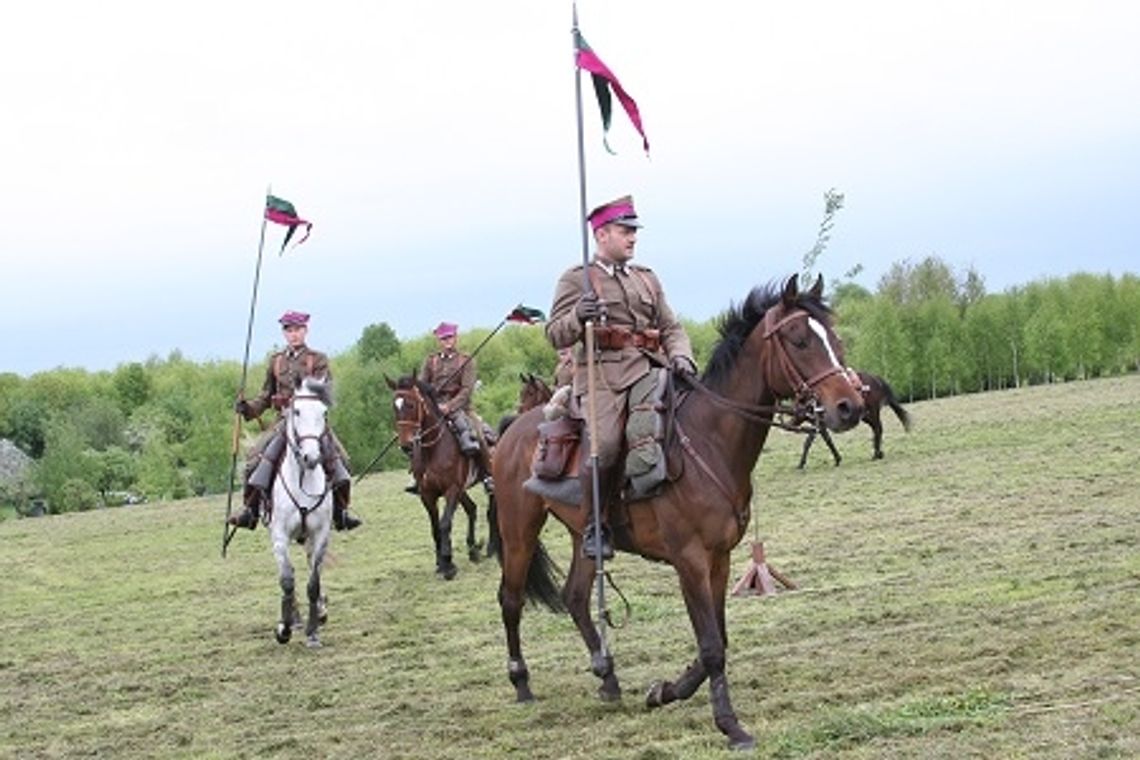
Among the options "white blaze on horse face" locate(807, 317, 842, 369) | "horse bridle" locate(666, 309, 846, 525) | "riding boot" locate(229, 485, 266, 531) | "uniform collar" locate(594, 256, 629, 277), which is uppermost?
"uniform collar" locate(594, 256, 629, 277)

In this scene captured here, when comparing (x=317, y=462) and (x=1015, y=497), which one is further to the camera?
(x=1015, y=497)

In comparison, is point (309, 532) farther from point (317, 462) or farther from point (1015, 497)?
point (1015, 497)

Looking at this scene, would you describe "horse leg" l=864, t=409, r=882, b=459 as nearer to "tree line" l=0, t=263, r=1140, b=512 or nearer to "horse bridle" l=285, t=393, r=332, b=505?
"horse bridle" l=285, t=393, r=332, b=505

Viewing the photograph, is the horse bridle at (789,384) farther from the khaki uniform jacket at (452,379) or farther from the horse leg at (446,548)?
the khaki uniform jacket at (452,379)

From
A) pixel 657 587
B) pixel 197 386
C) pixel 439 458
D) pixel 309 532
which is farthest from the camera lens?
pixel 197 386

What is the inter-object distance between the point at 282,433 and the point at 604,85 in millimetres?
5276

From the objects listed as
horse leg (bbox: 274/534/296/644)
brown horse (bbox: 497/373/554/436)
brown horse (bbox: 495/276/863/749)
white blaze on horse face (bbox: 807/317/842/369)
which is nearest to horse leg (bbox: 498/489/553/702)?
brown horse (bbox: 495/276/863/749)

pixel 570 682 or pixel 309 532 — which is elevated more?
pixel 309 532

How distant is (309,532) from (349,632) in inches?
39.6

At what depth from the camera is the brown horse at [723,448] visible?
26.6 feet

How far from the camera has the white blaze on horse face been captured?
809 centimetres

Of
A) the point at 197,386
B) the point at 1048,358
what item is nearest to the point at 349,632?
the point at 1048,358

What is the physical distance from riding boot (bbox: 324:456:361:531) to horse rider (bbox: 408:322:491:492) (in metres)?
2.94

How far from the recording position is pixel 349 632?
13.8 metres
